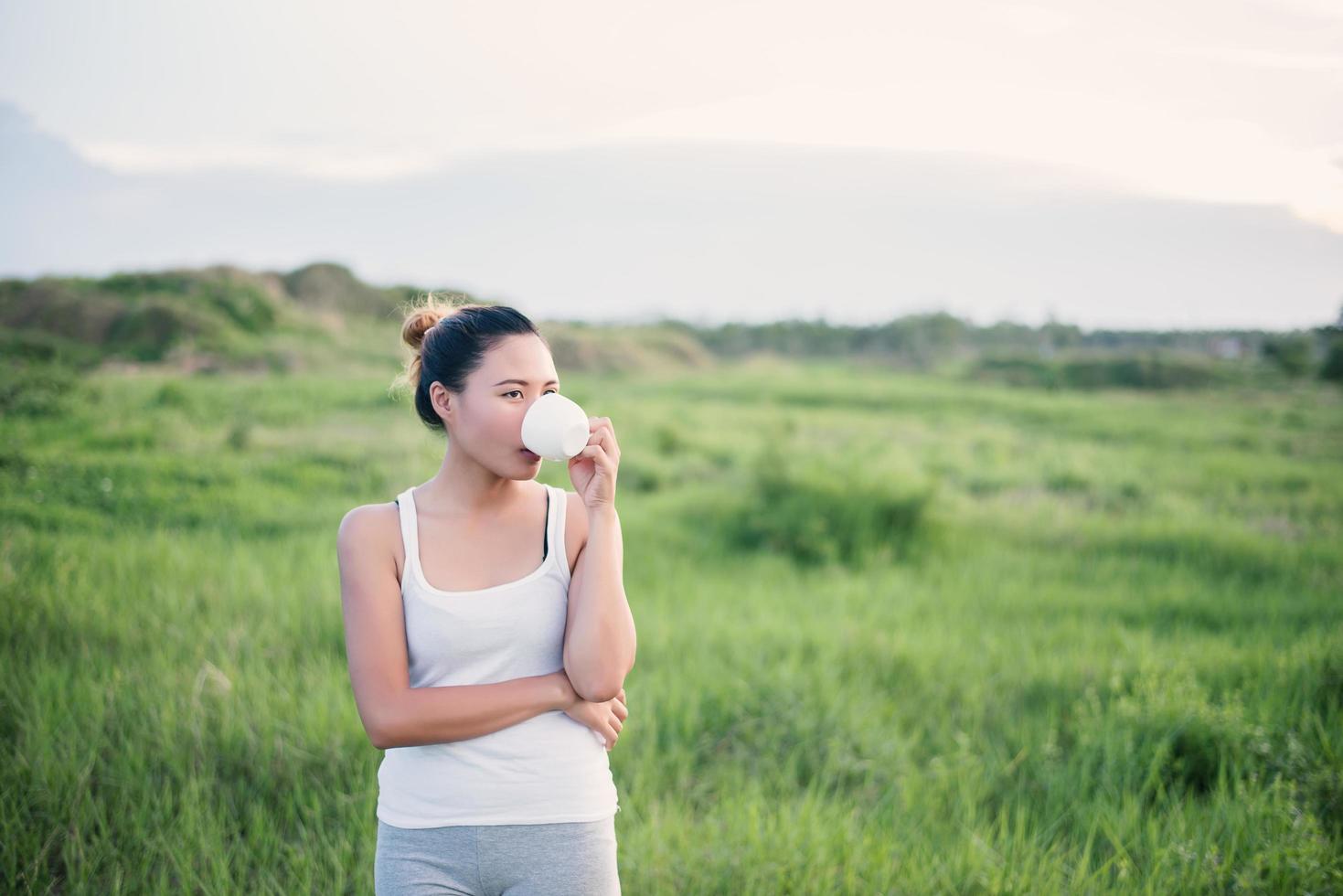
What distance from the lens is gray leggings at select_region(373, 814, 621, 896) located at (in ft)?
5.57

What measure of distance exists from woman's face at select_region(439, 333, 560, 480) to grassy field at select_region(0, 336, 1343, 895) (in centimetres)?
192

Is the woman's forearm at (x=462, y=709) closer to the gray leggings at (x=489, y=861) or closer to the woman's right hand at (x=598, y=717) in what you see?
the woman's right hand at (x=598, y=717)

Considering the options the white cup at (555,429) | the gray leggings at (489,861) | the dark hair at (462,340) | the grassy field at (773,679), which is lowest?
the grassy field at (773,679)

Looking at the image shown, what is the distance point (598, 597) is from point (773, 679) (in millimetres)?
3078

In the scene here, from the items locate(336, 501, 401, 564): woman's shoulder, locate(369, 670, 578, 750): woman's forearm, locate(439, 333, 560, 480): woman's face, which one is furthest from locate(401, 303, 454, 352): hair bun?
locate(369, 670, 578, 750): woman's forearm

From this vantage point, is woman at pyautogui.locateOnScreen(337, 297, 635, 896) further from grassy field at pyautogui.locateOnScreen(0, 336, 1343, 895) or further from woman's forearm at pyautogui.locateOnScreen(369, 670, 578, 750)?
grassy field at pyautogui.locateOnScreen(0, 336, 1343, 895)

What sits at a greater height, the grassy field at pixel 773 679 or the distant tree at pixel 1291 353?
the distant tree at pixel 1291 353

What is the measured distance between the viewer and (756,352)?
61000mm

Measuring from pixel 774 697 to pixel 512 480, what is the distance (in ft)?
9.42

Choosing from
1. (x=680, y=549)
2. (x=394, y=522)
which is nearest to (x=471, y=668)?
(x=394, y=522)

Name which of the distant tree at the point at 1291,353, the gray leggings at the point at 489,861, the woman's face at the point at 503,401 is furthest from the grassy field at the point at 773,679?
the distant tree at the point at 1291,353

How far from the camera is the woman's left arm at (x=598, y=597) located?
1719mm

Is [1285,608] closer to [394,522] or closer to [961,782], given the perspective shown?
[961,782]

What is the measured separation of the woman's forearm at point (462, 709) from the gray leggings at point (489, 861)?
0.68 ft
